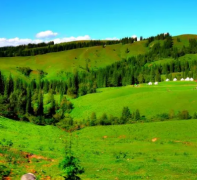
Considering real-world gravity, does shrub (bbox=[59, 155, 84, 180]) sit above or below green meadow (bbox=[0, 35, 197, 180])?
above

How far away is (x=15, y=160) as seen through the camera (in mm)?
26672

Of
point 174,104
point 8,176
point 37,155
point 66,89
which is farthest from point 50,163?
point 66,89

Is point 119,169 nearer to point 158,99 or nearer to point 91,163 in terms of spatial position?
point 91,163

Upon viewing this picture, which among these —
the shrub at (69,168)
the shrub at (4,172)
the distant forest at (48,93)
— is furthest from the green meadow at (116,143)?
the shrub at (69,168)

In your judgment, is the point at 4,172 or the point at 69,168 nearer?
the point at 69,168

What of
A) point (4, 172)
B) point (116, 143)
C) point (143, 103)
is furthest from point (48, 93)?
point (4, 172)

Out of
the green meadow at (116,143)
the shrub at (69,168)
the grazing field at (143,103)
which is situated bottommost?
the green meadow at (116,143)

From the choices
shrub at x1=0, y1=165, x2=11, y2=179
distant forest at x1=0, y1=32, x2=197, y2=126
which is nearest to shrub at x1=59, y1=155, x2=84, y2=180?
shrub at x1=0, y1=165, x2=11, y2=179

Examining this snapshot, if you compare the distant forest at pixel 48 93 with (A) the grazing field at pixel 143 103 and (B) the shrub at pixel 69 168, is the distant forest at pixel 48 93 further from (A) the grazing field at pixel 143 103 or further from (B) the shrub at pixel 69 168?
(B) the shrub at pixel 69 168

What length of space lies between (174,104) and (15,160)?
8273 centimetres

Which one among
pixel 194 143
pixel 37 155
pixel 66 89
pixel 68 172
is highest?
pixel 66 89

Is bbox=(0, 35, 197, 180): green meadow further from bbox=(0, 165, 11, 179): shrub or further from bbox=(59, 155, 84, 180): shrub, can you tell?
bbox=(59, 155, 84, 180): shrub

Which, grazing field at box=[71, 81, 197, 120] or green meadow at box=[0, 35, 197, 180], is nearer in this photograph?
green meadow at box=[0, 35, 197, 180]

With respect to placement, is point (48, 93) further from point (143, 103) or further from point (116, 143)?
point (116, 143)
